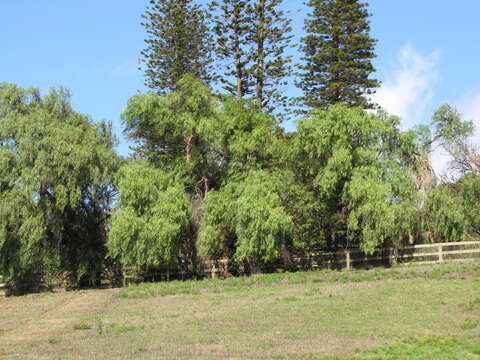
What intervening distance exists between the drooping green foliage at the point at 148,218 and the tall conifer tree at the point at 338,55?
695 inches

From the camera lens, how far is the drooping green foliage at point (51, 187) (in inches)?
1027

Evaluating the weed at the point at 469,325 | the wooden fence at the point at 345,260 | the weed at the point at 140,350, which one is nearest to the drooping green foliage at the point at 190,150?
the wooden fence at the point at 345,260

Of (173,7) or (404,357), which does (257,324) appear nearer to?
(404,357)

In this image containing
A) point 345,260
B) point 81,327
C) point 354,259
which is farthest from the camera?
point 345,260

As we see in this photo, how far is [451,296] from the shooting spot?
15750 millimetres

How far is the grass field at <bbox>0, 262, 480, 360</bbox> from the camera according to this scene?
10641mm

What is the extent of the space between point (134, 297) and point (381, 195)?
11.9 m

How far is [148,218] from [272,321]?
567 inches

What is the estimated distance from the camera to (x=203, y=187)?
30.2 m

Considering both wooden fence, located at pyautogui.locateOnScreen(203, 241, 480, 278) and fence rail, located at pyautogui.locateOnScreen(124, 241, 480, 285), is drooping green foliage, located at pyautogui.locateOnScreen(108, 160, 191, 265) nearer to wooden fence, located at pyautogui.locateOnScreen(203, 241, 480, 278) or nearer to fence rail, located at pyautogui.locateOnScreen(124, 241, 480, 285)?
fence rail, located at pyautogui.locateOnScreen(124, 241, 480, 285)

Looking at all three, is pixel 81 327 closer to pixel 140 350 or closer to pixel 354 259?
pixel 140 350

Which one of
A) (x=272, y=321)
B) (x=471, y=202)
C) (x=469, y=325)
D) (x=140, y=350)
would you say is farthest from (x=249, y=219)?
(x=140, y=350)

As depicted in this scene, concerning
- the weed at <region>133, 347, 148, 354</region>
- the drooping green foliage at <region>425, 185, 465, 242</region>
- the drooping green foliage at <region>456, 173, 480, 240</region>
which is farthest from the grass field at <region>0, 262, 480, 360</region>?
the drooping green foliage at <region>456, 173, 480, 240</region>

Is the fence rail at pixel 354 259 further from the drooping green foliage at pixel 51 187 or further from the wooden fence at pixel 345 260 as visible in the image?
the drooping green foliage at pixel 51 187
